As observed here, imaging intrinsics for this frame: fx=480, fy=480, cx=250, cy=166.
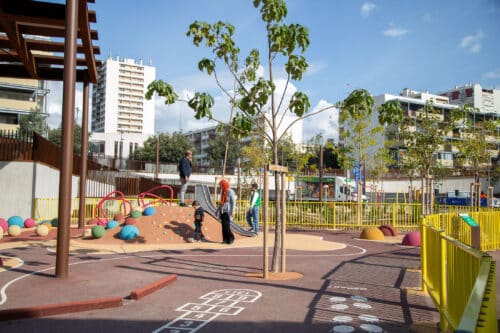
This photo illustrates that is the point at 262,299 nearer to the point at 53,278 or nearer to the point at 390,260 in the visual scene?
the point at 53,278

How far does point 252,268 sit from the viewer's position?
10570mm

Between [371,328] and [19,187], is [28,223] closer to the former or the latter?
[19,187]

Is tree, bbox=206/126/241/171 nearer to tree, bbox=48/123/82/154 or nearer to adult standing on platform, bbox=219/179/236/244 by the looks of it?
tree, bbox=48/123/82/154

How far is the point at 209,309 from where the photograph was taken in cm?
666

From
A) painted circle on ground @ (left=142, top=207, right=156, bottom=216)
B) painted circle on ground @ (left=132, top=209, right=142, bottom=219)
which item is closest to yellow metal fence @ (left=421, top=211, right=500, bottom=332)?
painted circle on ground @ (left=142, top=207, right=156, bottom=216)

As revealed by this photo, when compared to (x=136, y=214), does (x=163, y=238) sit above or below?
below

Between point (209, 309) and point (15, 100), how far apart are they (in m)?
56.8

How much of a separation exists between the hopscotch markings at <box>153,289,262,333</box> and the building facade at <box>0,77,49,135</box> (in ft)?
177

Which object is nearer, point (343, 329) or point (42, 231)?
point (343, 329)

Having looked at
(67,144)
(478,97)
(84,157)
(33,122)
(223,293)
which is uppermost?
(478,97)

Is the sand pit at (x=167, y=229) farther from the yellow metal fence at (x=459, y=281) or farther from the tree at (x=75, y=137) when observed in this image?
the tree at (x=75, y=137)

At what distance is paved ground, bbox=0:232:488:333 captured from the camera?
5.91 meters

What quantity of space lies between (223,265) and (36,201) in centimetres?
1373

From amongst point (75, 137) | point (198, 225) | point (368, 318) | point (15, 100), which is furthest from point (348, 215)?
point (75, 137)
